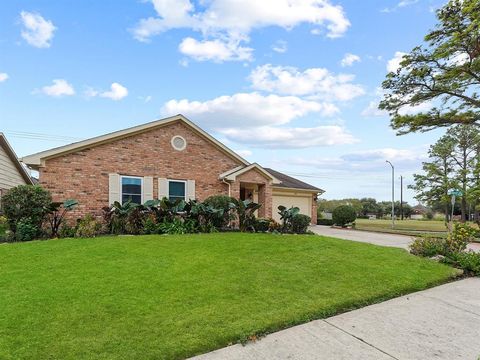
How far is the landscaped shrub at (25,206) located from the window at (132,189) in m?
3.17

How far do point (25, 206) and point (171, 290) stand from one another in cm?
772

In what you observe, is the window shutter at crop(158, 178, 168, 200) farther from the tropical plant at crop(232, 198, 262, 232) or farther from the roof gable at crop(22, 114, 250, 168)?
the tropical plant at crop(232, 198, 262, 232)

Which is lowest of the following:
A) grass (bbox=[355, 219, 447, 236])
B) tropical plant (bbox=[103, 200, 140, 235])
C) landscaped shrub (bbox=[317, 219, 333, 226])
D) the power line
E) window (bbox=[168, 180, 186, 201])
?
grass (bbox=[355, 219, 447, 236])

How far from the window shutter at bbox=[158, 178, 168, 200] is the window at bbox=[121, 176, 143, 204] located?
2.58 feet

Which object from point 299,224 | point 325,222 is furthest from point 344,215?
point 299,224

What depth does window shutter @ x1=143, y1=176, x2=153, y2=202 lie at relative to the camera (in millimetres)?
13602

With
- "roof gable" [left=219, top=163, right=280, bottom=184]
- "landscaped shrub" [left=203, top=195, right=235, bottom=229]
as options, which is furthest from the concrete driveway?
A: "landscaped shrub" [left=203, top=195, right=235, bottom=229]

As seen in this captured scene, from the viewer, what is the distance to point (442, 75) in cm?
1277

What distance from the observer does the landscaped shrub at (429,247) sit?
8.48 m

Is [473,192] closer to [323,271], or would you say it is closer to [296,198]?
[323,271]

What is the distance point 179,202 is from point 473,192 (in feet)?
34.7

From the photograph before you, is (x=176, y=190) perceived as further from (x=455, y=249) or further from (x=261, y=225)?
(x=455, y=249)

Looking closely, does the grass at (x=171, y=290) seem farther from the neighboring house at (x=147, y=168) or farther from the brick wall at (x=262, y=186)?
the brick wall at (x=262, y=186)

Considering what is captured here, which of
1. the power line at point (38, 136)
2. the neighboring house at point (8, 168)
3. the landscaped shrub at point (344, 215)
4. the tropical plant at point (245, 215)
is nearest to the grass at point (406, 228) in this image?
the landscaped shrub at point (344, 215)
